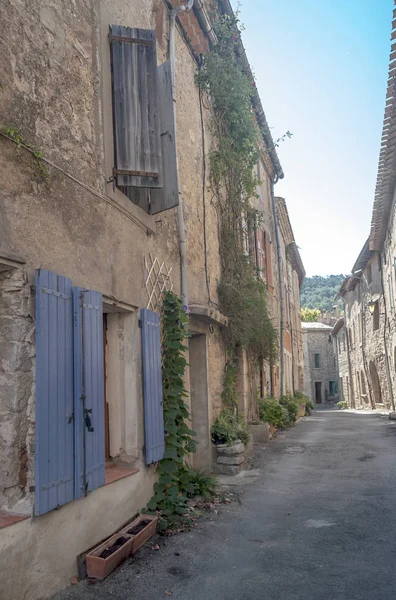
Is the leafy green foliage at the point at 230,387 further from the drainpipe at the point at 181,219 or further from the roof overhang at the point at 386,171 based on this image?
the roof overhang at the point at 386,171

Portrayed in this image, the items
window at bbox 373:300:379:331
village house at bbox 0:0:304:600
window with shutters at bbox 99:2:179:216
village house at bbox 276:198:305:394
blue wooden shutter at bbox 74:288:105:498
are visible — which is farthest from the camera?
window at bbox 373:300:379:331

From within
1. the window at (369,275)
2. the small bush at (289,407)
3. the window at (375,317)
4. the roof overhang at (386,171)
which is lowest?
the small bush at (289,407)

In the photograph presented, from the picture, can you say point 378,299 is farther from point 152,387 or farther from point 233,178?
point 152,387

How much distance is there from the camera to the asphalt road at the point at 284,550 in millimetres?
3375

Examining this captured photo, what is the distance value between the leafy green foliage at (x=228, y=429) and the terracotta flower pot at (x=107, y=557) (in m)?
3.25

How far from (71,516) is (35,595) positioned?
545 millimetres

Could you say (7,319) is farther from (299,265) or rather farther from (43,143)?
(299,265)

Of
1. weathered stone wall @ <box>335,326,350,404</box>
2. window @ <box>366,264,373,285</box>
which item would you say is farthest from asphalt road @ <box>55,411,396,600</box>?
weathered stone wall @ <box>335,326,350,404</box>

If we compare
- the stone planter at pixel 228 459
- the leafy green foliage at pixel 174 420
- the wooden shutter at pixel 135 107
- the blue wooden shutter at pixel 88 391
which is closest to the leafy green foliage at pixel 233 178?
the stone planter at pixel 228 459

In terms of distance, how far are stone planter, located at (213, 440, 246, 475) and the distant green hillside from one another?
222 ft

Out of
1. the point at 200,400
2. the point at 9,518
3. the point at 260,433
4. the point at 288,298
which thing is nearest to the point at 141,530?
the point at 9,518

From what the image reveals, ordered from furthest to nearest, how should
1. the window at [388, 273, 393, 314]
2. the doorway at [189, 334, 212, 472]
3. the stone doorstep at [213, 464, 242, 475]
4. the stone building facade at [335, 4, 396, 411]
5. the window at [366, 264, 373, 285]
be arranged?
1. the window at [366, 264, 373, 285]
2. the window at [388, 273, 393, 314]
3. the stone building facade at [335, 4, 396, 411]
4. the doorway at [189, 334, 212, 472]
5. the stone doorstep at [213, 464, 242, 475]

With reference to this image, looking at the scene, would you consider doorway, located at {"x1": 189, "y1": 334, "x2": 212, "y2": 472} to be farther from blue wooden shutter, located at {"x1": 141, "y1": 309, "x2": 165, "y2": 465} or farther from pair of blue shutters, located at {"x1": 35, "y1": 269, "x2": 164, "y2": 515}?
pair of blue shutters, located at {"x1": 35, "y1": 269, "x2": 164, "y2": 515}

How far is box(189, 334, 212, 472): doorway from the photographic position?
7027 mm
